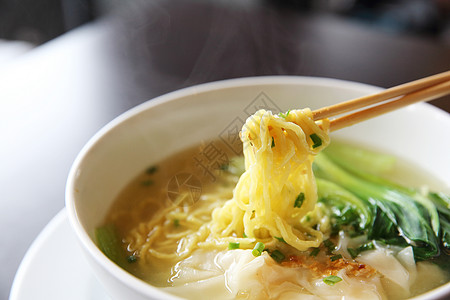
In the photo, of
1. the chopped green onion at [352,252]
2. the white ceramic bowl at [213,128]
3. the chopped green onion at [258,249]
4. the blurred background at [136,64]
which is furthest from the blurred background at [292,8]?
the chopped green onion at [258,249]

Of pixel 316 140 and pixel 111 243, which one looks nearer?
pixel 316 140

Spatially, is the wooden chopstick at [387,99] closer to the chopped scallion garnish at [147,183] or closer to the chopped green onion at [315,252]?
the chopped green onion at [315,252]

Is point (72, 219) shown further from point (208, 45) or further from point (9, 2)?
point (9, 2)

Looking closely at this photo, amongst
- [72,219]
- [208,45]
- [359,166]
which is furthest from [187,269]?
[208,45]

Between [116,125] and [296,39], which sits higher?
[116,125]

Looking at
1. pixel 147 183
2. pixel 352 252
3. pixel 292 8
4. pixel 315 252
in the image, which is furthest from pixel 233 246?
pixel 292 8

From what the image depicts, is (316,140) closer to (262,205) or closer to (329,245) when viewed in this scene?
(262,205)
